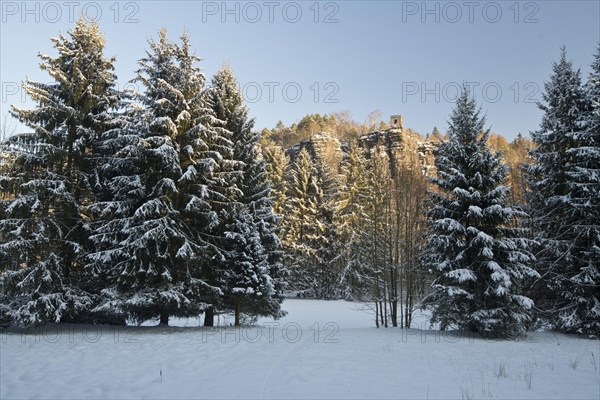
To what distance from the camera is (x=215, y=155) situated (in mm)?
15664

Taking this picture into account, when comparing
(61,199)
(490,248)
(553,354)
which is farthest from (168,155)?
(553,354)

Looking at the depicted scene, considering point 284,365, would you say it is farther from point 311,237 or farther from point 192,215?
point 311,237

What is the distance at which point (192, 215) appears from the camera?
50.9ft

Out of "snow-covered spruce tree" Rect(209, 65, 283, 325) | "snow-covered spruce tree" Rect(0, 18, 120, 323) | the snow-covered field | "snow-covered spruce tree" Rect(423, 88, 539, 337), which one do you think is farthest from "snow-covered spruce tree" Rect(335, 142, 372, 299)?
"snow-covered spruce tree" Rect(0, 18, 120, 323)

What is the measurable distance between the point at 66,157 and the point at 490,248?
54.5 ft

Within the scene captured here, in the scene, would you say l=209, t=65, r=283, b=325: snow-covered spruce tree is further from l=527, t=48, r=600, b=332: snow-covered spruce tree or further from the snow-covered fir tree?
the snow-covered fir tree

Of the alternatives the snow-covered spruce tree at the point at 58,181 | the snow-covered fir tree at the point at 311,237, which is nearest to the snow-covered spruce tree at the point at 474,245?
the snow-covered spruce tree at the point at 58,181

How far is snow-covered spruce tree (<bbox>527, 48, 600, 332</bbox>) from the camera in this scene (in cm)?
1452

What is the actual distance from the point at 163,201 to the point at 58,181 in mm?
3697

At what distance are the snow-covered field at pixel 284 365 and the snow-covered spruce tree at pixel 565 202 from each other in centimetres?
166

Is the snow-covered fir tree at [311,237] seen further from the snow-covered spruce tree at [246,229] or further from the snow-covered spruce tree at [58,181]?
the snow-covered spruce tree at [58,181]

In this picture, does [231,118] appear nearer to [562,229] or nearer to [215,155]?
[215,155]

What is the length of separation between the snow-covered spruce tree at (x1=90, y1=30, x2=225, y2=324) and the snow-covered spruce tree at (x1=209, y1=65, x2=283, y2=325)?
1074mm

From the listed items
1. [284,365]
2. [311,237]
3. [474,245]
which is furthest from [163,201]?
[311,237]
